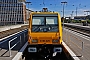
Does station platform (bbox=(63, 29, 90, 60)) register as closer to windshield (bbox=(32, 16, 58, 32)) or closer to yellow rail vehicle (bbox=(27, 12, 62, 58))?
Answer: yellow rail vehicle (bbox=(27, 12, 62, 58))

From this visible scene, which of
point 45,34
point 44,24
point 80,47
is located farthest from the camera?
point 80,47

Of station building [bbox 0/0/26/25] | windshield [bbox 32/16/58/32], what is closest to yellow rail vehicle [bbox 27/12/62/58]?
windshield [bbox 32/16/58/32]

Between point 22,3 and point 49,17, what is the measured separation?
105 meters

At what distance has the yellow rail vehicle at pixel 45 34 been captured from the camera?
10312mm

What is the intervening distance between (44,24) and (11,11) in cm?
10501

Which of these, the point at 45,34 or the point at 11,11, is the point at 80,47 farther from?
the point at 11,11

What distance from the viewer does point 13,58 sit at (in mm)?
8852

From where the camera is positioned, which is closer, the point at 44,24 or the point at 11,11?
the point at 44,24

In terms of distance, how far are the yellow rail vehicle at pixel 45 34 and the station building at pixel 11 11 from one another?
10210 centimetres

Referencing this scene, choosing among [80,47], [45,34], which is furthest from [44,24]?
[80,47]

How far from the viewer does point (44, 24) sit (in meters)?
10.7

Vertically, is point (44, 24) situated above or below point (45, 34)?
above

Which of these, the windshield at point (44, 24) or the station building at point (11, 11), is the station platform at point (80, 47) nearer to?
the windshield at point (44, 24)

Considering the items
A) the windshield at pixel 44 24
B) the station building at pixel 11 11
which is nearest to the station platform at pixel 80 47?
the windshield at pixel 44 24
